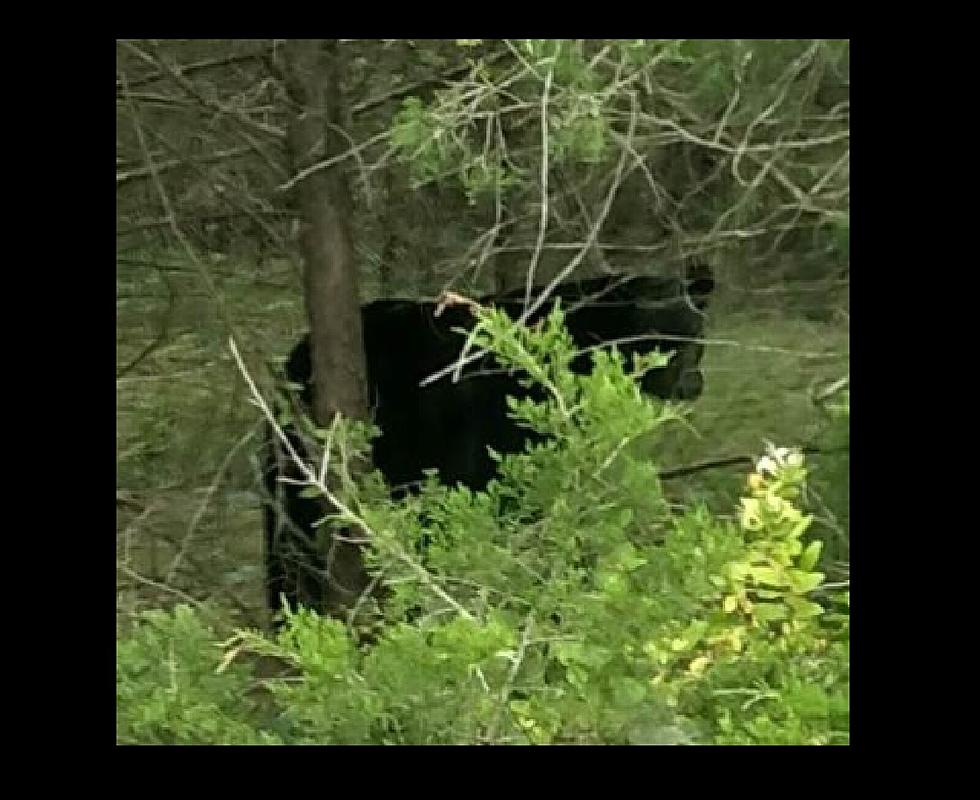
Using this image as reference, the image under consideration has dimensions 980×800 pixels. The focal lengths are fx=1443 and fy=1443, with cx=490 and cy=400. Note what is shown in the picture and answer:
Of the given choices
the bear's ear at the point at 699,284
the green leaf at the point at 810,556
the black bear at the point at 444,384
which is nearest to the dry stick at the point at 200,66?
the black bear at the point at 444,384

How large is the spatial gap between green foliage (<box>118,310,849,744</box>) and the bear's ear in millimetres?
241

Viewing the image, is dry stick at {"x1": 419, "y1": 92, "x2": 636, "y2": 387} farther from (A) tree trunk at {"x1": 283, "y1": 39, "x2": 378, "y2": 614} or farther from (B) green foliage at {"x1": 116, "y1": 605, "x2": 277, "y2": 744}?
(B) green foliage at {"x1": 116, "y1": 605, "x2": 277, "y2": 744}

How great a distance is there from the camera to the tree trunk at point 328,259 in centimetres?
131

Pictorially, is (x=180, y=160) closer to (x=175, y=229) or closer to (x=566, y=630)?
(x=175, y=229)

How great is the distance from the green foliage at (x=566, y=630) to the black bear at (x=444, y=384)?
0.17m

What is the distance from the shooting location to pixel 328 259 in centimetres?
144

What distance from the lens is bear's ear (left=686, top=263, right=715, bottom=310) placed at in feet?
4.42

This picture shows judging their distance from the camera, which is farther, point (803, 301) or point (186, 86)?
point (186, 86)

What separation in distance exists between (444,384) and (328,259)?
0.56ft

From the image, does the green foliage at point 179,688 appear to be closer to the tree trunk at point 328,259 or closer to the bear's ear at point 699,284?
the tree trunk at point 328,259

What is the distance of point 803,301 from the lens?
1221 mm
